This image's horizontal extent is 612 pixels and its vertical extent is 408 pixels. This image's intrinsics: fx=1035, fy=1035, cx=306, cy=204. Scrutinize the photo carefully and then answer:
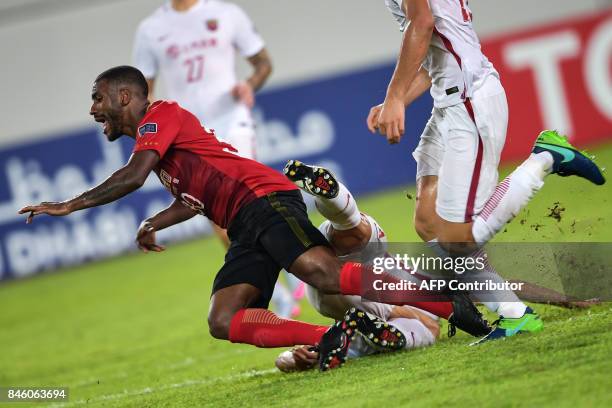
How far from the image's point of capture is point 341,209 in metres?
5.26

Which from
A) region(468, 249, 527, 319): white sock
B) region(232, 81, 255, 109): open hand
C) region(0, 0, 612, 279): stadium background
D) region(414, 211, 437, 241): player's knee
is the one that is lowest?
region(0, 0, 612, 279): stadium background

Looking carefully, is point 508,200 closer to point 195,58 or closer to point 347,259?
point 347,259

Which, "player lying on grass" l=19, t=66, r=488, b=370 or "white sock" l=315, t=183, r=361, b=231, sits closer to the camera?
"player lying on grass" l=19, t=66, r=488, b=370

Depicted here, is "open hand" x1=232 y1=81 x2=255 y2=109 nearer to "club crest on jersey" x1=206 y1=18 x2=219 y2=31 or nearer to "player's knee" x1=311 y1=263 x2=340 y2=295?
"club crest on jersey" x1=206 y1=18 x2=219 y2=31

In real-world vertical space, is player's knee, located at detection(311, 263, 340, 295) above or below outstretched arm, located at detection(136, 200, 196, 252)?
below

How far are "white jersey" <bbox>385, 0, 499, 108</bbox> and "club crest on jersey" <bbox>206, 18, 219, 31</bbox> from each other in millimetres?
3198

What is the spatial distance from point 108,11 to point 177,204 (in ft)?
36.8

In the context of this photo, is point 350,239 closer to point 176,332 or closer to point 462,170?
point 462,170

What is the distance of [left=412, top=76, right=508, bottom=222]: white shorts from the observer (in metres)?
4.95

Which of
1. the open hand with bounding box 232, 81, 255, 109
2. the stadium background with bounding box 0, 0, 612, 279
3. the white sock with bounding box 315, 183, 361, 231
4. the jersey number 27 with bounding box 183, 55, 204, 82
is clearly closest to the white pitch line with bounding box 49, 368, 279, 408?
the white sock with bounding box 315, 183, 361, 231

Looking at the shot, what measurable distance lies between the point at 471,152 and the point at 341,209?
0.74 meters

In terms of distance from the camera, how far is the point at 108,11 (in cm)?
1633

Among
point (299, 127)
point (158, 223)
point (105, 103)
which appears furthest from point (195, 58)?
point (299, 127)

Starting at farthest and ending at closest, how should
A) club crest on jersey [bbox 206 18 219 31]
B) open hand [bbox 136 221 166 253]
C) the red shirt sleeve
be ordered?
club crest on jersey [bbox 206 18 219 31] → open hand [bbox 136 221 166 253] → the red shirt sleeve
